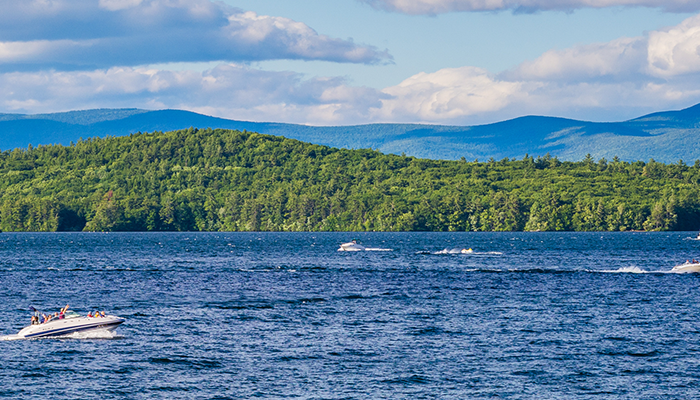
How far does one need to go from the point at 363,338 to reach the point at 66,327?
2384cm

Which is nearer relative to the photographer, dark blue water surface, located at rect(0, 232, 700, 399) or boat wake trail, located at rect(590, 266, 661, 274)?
dark blue water surface, located at rect(0, 232, 700, 399)

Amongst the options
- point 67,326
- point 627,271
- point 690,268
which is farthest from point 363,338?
point 627,271

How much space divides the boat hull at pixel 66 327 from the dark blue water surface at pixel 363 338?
0.87 m

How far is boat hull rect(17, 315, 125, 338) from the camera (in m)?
68.7

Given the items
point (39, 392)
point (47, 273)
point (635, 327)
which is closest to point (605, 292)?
point (635, 327)

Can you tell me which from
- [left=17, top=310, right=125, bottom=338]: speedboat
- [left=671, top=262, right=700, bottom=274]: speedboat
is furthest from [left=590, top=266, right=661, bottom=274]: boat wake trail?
[left=17, top=310, right=125, bottom=338]: speedboat

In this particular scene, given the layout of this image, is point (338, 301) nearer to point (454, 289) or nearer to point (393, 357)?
point (454, 289)

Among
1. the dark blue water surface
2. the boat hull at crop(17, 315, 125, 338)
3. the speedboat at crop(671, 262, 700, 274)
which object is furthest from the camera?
the speedboat at crop(671, 262, 700, 274)

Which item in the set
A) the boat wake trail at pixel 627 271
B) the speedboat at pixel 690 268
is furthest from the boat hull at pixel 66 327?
the speedboat at pixel 690 268

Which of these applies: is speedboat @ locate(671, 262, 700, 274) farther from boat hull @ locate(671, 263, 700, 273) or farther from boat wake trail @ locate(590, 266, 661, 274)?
boat wake trail @ locate(590, 266, 661, 274)

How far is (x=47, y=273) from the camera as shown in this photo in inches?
5408

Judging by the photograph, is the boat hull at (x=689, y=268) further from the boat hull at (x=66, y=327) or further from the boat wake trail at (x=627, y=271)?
the boat hull at (x=66, y=327)

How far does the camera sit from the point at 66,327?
228 feet

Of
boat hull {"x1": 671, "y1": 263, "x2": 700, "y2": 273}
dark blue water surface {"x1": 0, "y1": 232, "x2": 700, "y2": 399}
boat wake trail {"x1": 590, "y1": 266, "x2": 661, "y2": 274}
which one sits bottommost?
boat wake trail {"x1": 590, "y1": 266, "x2": 661, "y2": 274}
